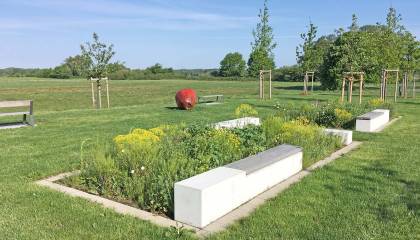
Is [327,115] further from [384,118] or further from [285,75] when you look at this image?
[285,75]

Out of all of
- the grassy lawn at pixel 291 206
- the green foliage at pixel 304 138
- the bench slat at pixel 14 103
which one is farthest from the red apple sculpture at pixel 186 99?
the green foliage at pixel 304 138

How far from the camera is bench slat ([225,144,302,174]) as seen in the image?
5.03m

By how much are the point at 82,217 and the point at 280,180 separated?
287 cm

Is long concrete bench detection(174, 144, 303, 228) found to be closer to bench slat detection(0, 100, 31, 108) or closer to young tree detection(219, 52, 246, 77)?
bench slat detection(0, 100, 31, 108)

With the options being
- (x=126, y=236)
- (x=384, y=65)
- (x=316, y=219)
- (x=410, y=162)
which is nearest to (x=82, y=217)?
(x=126, y=236)

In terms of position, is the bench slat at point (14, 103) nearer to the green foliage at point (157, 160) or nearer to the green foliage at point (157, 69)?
the green foliage at point (157, 160)

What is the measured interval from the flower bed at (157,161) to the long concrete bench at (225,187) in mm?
360

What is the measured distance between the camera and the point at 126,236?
150 inches

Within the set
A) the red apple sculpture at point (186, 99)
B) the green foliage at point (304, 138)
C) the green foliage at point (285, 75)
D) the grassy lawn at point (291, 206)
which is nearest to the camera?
the grassy lawn at point (291, 206)

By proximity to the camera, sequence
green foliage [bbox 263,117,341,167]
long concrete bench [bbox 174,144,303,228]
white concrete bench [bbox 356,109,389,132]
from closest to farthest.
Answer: long concrete bench [bbox 174,144,303,228]
green foliage [bbox 263,117,341,167]
white concrete bench [bbox 356,109,389,132]

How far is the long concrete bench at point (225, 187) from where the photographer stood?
4.14 meters

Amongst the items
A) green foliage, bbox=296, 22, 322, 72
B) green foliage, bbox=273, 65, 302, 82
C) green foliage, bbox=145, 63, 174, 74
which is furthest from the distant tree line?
green foliage, bbox=145, 63, 174, 74

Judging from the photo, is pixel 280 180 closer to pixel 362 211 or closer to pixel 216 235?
pixel 362 211

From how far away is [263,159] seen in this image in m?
5.45
